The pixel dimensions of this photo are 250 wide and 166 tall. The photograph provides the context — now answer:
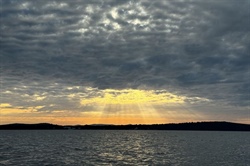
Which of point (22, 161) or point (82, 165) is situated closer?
point (82, 165)

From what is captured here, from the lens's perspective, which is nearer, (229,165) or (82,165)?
(82,165)

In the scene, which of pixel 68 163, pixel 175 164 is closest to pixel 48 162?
pixel 68 163

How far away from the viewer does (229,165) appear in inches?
2489

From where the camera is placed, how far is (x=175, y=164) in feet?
202

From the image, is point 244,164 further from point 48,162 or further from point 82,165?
point 48,162

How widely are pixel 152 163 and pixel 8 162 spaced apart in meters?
27.1

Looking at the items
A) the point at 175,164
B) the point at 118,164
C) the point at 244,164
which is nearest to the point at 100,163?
the point at 118,164

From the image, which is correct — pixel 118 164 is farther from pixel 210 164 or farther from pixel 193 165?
pixel 210 164

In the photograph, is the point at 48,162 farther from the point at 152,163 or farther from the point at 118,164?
the point at 152,163

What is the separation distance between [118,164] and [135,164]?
3.17 meters

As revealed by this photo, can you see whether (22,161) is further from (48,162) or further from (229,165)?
(229,165)

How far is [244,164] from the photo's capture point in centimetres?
6525

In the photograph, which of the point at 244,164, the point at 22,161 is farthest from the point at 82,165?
the point at 244,164

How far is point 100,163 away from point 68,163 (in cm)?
602
